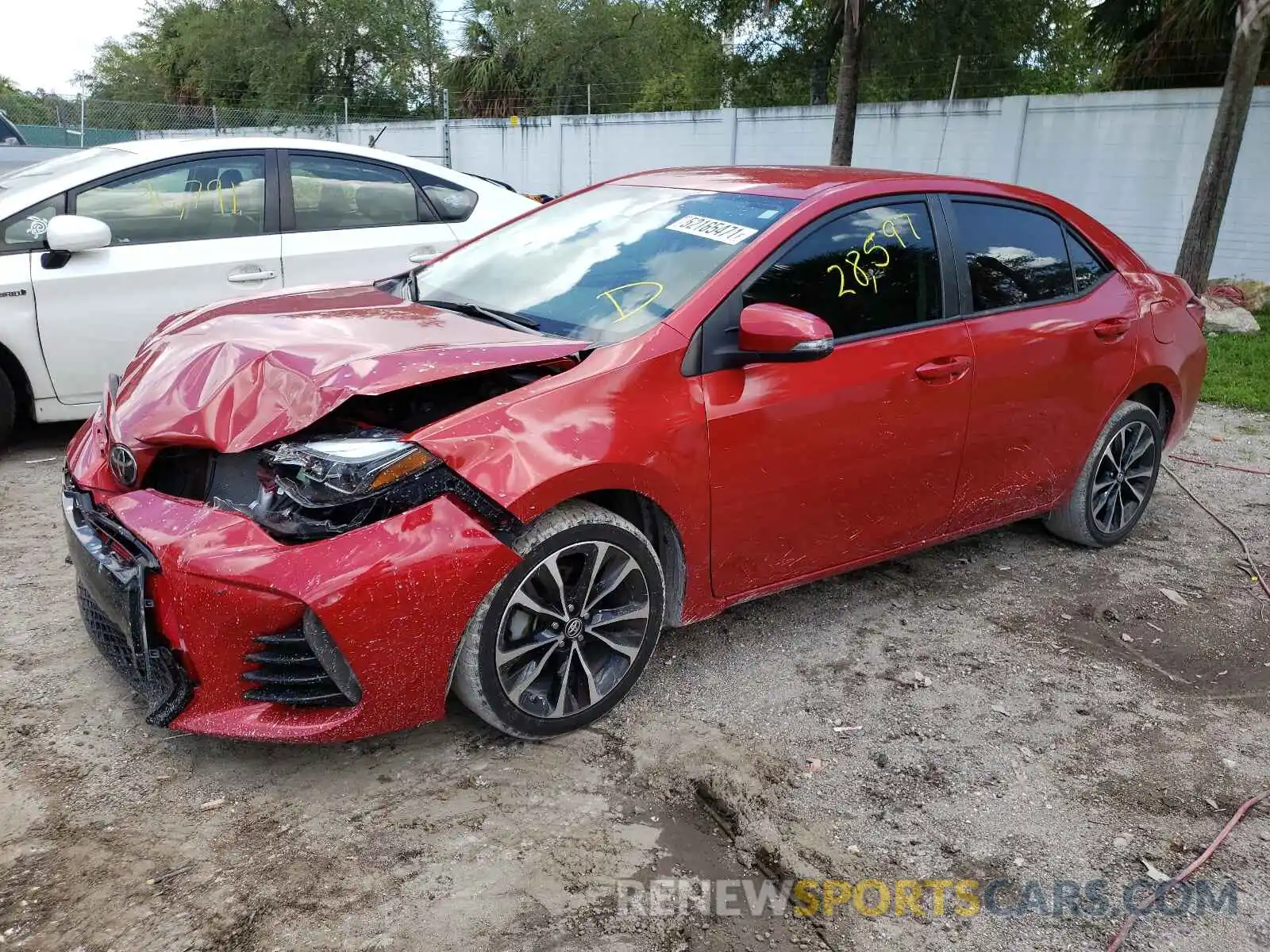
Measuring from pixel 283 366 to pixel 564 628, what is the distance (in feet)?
3.54

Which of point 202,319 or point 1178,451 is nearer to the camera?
point 202,319

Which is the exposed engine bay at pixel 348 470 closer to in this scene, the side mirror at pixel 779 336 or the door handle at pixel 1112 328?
the side mirror at pixel 779 336

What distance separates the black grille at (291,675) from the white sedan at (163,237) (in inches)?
90.7

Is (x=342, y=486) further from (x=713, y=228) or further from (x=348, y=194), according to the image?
(x=348, y=194)

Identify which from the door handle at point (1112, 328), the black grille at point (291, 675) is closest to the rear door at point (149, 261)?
the black grille at point (291, 675)

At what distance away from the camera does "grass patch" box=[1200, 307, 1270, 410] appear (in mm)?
7703

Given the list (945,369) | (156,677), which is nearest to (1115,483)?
(945,369)

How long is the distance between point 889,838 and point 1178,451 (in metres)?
4.78

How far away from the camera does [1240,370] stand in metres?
8.55

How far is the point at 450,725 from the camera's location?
3105 mm

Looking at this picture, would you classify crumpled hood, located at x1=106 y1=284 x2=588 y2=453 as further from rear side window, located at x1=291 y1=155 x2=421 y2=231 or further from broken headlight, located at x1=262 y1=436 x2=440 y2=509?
rear side window, located at x1=291 y1=155 x2=421 y2=231

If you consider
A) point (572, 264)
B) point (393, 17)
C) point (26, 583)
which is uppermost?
point (393, 17)

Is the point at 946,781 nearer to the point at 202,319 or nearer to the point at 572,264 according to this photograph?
the point at 572,264

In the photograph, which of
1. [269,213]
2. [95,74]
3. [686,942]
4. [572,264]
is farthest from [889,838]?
[95,74]
